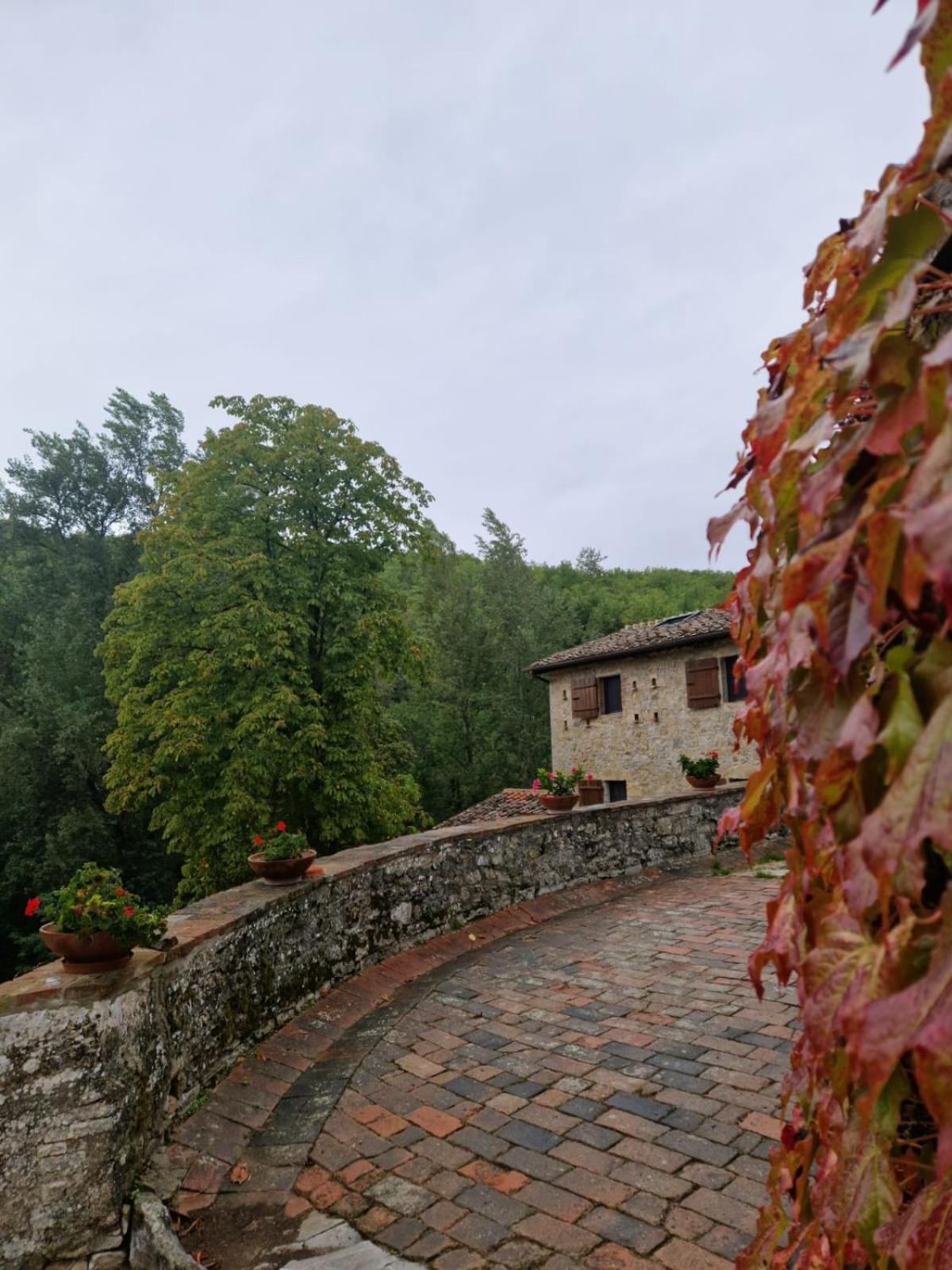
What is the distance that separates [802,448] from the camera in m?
0.76

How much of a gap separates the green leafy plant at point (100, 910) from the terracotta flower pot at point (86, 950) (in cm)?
2

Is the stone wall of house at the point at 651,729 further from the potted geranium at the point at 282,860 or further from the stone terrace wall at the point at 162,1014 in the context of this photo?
the potted geranium at the point at 282,860

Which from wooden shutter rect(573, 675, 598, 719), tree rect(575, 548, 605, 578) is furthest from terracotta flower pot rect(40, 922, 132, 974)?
tree rect(575, 548, 605, 578)

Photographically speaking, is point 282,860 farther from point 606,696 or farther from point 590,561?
point 590,561

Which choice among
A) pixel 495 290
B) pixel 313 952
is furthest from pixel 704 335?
pixel 313 952

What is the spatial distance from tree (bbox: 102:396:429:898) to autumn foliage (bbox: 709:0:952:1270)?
12535mm

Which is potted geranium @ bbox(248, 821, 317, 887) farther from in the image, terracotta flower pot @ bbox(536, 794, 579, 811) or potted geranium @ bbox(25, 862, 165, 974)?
terracotta flower pot @ bbox(536, 794, 579, 811)

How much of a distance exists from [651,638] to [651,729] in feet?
7.37

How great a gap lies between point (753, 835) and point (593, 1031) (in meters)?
3.49

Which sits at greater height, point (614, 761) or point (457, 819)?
point (614, 761)

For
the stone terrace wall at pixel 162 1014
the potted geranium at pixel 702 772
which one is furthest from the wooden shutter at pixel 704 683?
the stone terrace wall at pixel 162 1014

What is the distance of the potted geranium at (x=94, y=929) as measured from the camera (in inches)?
118

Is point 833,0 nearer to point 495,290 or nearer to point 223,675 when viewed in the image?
point 223,675

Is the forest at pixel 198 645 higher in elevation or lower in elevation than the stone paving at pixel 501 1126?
higher
